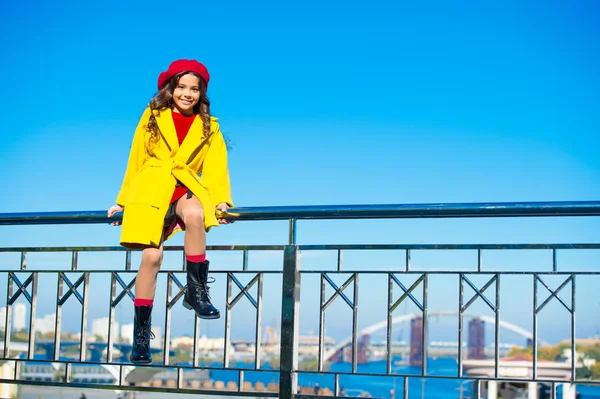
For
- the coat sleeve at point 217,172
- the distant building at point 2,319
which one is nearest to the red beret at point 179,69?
the coat sleeve at point 217,172

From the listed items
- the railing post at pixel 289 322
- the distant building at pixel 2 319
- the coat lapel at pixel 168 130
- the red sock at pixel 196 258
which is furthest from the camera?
the distant building at pixel 2 319

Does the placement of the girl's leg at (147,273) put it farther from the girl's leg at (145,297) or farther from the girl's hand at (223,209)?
the girl's hand at (223,209)

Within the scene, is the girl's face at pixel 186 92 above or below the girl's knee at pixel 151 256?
above

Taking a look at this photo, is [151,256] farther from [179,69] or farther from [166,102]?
[179,69]

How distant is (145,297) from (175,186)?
1.68 ft

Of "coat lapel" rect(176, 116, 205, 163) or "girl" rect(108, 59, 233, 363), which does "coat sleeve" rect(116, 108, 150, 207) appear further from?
"coat lapel" rect(176, 116, 205, 163)

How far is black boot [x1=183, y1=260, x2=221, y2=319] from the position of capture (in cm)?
335

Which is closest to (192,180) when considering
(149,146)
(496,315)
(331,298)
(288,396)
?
(149,146)

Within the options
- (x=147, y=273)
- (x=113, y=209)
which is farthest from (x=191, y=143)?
(x=147, y=273)

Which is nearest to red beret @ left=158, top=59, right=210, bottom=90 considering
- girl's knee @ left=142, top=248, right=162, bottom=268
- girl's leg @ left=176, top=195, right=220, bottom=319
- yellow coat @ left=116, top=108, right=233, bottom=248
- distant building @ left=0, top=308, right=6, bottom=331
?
yellow coat @ left=116, top=108, right=233, bottom=248

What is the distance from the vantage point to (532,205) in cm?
302

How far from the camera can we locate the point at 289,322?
3.30 m

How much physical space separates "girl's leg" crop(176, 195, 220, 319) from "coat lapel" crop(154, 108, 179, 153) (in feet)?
0.81

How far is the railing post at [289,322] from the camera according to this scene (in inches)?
128
